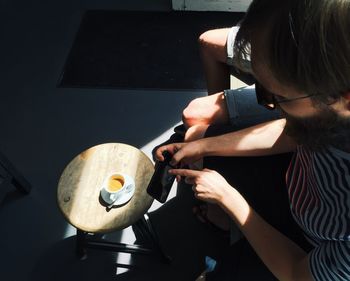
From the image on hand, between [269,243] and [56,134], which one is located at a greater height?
[269,243]

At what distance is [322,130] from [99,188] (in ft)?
2.33

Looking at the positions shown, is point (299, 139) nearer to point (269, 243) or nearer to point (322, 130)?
point (322, 130)

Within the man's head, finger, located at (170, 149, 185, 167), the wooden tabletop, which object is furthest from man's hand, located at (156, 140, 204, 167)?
the man's head

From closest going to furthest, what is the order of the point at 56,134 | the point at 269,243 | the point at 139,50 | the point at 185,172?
the point at 269,243 < the point at 185,172 < the point at 56,134 < the point at 139,50

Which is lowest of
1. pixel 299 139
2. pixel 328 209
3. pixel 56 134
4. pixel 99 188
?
pixel 56 134

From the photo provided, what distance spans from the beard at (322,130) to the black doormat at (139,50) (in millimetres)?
1222

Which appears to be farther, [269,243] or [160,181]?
[160,181]

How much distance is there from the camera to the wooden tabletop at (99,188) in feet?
3.38

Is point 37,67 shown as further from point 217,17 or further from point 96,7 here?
point 217,17

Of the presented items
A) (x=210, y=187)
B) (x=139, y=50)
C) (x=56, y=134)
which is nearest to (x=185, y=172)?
(x=210, y=187)

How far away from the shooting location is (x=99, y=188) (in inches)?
43.7

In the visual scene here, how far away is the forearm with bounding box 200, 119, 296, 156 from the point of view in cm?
104

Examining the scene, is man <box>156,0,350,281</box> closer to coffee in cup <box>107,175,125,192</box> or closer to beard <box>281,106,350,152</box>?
beard <box>281,106,350,152</box>

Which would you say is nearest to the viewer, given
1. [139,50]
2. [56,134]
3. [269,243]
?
[269,243]
